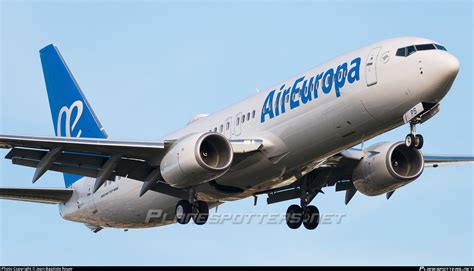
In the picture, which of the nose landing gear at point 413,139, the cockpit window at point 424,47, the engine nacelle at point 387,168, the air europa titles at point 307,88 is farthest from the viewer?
the engine nacelle at point 387,168

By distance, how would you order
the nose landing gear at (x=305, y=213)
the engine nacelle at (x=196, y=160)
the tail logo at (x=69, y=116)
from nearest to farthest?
1. the engine nacelle at (x=196, y=160)
2. the nose landing gear at (x=305, y=213)
3. the tail logo at (x=69, y=116)

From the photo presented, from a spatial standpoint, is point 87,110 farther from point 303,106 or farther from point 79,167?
point 303,106

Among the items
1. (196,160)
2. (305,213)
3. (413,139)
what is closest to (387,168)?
(305,213)

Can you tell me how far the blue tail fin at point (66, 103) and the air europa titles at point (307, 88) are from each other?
443 inches

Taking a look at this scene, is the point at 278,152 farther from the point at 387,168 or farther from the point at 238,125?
the point at 387,168

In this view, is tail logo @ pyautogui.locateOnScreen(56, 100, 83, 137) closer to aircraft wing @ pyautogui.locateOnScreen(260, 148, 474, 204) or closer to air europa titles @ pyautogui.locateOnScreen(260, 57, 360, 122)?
aircraft wing @ pyautogui.locateOnScreen(260, 148, 474, 204)

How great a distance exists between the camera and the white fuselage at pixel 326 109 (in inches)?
1334

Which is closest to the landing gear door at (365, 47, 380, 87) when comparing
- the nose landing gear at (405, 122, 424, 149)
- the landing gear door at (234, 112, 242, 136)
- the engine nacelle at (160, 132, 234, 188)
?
the nose landing gear at (405, 122, 424, 149)

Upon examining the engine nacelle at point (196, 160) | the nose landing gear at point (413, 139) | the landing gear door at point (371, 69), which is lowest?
the engine nacelle at point (196, 160)

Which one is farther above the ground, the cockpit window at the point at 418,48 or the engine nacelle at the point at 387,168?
the cockpit window at the point at 418,48

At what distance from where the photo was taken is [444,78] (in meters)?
33.3

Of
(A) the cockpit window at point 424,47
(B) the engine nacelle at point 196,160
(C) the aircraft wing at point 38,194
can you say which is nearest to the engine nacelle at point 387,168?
(A) the cockpit window at point 424,47

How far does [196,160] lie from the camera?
35969 mm

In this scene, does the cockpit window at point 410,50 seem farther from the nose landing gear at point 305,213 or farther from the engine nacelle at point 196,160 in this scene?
the nose landing gear at point 305,213
